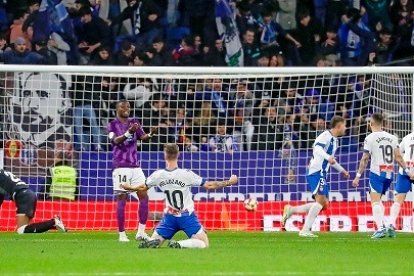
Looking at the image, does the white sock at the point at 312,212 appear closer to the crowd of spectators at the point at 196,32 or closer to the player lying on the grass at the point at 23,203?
the player lying on the grass at the point at 23,203

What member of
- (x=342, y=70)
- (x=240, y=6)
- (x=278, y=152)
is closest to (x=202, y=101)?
(x=278, y=152)

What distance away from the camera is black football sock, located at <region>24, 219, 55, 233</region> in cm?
2067

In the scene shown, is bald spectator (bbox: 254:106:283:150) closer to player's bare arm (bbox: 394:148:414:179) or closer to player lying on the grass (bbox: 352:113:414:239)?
player lying on the grass (bbox: 352:113:414:239)

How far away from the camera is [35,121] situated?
76.5ft

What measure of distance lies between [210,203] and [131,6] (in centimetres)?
609

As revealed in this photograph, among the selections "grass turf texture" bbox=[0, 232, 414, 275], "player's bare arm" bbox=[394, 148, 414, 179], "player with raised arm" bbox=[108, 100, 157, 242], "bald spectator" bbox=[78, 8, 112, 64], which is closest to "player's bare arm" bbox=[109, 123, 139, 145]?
"player with raised arm" bbox=[108, 100, 157, 242]

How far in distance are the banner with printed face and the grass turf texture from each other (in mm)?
2891

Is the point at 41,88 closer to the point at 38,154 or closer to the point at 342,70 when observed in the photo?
the point at 38,154

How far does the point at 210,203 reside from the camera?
2316 cm

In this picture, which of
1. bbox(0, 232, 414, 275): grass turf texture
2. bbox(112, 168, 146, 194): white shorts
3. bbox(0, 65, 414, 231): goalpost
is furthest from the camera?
bbox(0, 65, 414, 231): goalpost

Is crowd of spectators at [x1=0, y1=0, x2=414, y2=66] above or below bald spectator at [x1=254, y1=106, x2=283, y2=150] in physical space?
above

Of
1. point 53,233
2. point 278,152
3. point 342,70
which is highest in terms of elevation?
point 342,70

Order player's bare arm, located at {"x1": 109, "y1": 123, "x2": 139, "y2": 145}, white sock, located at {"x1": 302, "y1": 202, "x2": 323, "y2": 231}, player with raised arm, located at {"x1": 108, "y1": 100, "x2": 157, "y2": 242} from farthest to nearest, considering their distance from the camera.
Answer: white sock, located at {"x1": 302, "y1": 202, "x2": 323, "y2": 231} < player with raised arm, located at {"x1": 108, "y1": 100, "x2": 157, "y2": 242} < player's bare arm, located at {"x1": 109, "y1": 123, "x2": 139, "y2": 145}

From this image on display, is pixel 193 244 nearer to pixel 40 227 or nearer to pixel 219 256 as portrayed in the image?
pixel 219 256
